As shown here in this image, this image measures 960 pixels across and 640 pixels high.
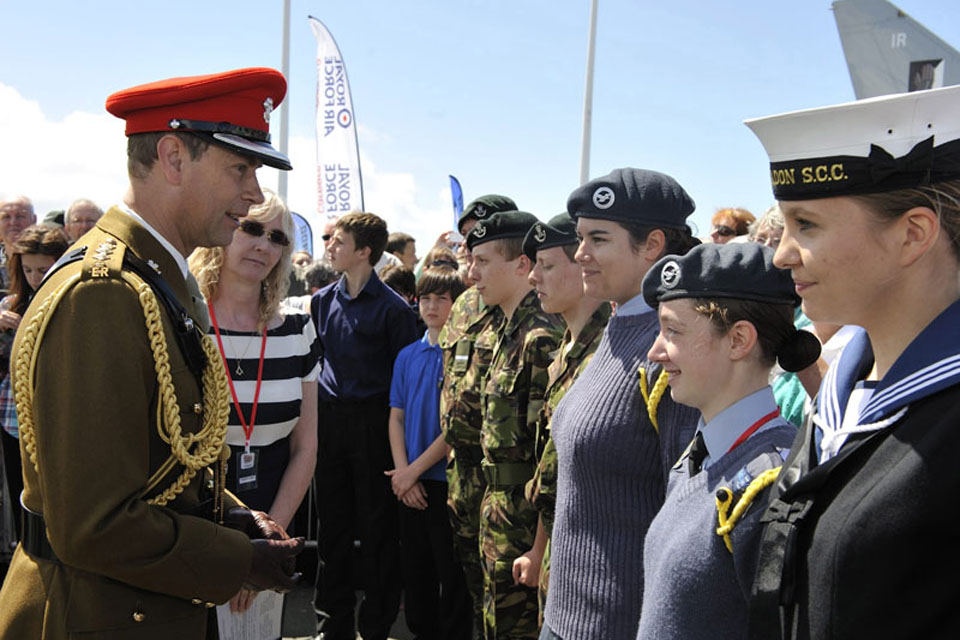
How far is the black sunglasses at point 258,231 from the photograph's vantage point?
10.4ft

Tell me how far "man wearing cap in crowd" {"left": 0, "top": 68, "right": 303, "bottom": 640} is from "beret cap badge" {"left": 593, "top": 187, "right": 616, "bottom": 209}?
3.58ft

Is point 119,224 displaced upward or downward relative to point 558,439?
upward

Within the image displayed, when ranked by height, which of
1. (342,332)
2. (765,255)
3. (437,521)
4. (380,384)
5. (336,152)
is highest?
(336,152)

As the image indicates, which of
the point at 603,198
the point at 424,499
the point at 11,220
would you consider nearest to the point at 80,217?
the point at 11,220

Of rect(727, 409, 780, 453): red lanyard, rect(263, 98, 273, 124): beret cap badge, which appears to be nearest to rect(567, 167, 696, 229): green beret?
rect(727, 409, 780, 453): red lanyard

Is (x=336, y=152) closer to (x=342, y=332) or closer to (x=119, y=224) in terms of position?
(x=342, y=332)

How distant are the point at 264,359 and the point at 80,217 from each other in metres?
3.78

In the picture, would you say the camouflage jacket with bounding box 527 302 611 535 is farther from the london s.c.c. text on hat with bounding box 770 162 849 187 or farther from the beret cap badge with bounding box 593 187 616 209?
the london s.c.c. text on hat with bounding box 770 162 849 187

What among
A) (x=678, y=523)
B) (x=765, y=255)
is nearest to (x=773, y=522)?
(x=678, y=523)

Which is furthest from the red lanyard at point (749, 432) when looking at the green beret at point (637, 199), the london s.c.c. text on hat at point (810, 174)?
the green beret at point (637, 199)

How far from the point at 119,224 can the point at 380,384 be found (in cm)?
298

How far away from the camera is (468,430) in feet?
12.7

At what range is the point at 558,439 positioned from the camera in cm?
251

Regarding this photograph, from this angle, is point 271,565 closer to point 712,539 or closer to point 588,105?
point 712,539
